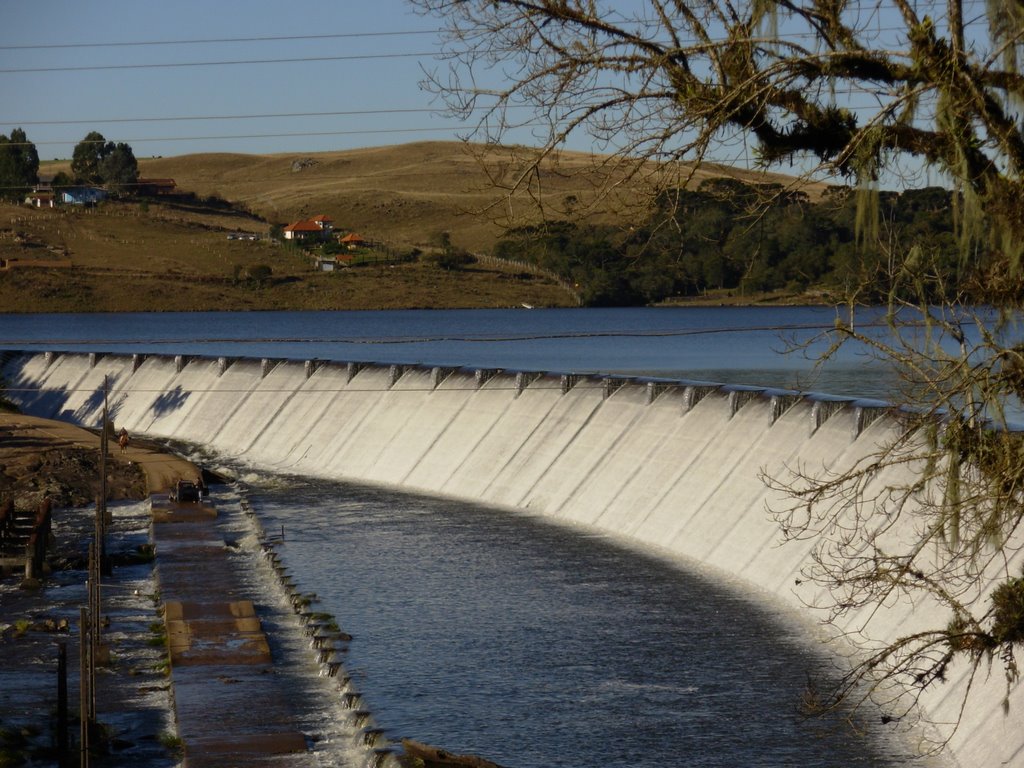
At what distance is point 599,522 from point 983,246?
28055mm

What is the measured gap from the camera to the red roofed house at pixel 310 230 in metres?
166

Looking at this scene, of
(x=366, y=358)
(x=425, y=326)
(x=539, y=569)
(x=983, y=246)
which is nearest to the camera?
(x=983, y=246)

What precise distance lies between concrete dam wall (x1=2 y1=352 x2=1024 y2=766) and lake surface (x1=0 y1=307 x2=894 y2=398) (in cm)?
487

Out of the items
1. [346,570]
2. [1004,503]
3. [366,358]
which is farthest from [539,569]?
[366,358]

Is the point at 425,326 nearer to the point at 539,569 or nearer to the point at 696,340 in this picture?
the point at 696,340

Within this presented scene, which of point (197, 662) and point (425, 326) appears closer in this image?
point (197, 662)

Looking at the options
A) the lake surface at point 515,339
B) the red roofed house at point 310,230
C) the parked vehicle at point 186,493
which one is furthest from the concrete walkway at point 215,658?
the red roofed house at point 310,230

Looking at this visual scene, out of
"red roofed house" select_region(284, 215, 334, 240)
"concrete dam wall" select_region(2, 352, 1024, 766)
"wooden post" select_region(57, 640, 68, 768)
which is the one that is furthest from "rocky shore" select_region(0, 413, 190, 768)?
"red roofed house" select_region(284, 215, 334, 240)

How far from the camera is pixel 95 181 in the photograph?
193125mm

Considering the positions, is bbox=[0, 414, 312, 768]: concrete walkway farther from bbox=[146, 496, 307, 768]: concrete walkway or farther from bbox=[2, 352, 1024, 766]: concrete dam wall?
bbox=[2, 352, 1024, 766]: concrete dam wall

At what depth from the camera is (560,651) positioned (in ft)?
91.1

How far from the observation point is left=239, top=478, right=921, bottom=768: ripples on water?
75.3 ft

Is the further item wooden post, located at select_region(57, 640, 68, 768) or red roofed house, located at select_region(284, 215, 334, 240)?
red roofed house, located at select_region(284, 215, 334, 240)

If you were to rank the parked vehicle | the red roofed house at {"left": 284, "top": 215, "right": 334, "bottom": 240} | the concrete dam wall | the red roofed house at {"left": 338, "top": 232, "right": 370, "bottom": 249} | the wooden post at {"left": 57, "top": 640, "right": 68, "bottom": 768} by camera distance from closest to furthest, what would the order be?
the wooden post at {"left": 57, "top": 640, "right": 68, "bottom": 768} → the concrete dam wall → the parked vehicle → the red roofed house at {"left": 338, "top": 232, "right": 370, "bottom": 249} → the red roofed house at {"left": 284, "top": 215, "right": 334, "bottom": 240}
